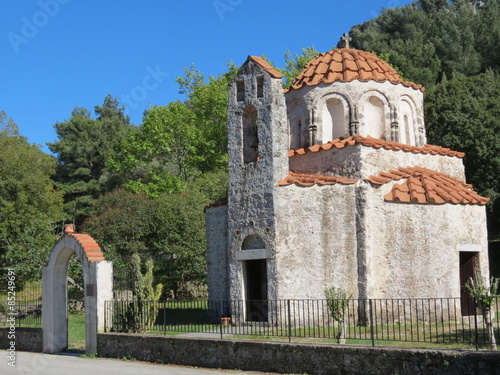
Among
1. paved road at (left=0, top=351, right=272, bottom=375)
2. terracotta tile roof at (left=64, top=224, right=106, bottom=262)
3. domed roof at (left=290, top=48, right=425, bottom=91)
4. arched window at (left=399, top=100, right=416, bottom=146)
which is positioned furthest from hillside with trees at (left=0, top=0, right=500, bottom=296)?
arched window at (left=399, top=100, right=416, bottom=146)

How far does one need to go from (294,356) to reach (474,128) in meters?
22.6

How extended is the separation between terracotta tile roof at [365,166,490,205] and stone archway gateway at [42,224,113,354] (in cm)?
727

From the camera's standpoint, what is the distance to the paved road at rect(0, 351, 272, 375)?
11367 mm

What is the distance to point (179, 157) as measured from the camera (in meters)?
37.3

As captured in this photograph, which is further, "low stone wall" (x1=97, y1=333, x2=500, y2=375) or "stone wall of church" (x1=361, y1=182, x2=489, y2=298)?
"stone wall of church" (x1=361, y1=182, x2=489, y2=298)

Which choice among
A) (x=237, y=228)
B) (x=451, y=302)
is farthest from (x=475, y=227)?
(x=237, y=228)

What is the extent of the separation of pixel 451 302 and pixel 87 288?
9.19 metres

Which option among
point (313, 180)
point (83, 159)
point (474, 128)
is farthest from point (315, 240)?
point (83, 159)

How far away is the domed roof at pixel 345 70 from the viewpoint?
18.4m

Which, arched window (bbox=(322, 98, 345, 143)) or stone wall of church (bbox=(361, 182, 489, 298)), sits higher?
arched window (bbox=(322, 98, 345, 143))

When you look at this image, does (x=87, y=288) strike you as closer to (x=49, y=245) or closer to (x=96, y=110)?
(x=49, y=245)

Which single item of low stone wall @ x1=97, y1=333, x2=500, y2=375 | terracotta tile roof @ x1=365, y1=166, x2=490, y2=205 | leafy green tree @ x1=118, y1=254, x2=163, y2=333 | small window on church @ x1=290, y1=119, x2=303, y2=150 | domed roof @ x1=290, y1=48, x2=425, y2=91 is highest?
domed roof @ x1=290, y1=48, x2=425, y2=91

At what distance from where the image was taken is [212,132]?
38219mm

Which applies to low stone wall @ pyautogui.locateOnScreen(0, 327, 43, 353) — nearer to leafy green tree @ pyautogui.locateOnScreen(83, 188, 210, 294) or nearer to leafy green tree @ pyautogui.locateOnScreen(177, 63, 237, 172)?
leafy green tree @ pyautogui.locateOnScreen(83, 188, 210, 294)
